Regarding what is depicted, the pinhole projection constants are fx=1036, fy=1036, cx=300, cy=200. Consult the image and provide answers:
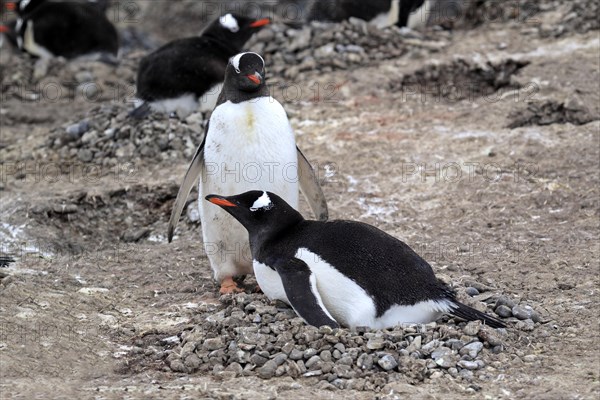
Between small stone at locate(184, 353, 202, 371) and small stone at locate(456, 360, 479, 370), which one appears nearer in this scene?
small stone at locate(456, 360, 479, 370)

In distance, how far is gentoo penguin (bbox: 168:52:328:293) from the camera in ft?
16.0

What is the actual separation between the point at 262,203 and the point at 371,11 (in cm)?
471

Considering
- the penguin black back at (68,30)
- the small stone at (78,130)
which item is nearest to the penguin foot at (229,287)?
the small stone at (78,130)

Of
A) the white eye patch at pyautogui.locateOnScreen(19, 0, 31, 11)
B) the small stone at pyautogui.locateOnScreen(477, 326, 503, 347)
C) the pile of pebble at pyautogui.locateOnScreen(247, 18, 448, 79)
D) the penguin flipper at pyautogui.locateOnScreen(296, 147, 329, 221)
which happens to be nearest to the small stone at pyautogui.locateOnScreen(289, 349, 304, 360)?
the small stone at pyautogui.locateOnScreen(477, 326, 503, 347)

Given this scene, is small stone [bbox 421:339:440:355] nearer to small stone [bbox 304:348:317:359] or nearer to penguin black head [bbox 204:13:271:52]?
small stone [bbox 304:348:317:359]

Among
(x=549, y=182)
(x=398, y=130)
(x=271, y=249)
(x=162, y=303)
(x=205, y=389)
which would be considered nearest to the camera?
(x=205, y=389)

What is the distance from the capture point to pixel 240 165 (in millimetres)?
4871

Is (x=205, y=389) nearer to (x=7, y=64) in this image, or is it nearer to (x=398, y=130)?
(x=398, y=130)

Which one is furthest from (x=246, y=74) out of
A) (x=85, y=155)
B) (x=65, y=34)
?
(x=65, y=34)

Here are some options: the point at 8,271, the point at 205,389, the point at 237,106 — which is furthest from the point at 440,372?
the point at 8,271

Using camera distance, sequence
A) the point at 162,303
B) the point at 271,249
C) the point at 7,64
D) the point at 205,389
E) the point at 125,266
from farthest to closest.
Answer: the point at 7,64 → the point at 125,266 → the point at 162,303 → the point at 271,249 → the point at 205,389

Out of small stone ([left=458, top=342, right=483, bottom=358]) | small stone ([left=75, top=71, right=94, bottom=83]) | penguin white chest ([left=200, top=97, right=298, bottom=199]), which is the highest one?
penguin white chest ([left=200, top=97, right=298, bottom=199])

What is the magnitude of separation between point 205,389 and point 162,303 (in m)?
1.25

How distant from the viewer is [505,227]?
18.2 feet
